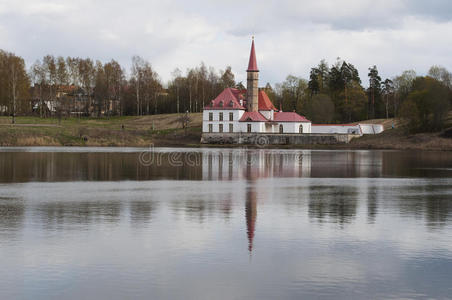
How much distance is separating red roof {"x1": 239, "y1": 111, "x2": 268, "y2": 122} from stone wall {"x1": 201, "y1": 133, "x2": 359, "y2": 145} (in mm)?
2534

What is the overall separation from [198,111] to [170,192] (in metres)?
99.7

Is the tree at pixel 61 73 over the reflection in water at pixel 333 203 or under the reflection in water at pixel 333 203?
over

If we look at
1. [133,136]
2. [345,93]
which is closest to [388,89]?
[345,93]

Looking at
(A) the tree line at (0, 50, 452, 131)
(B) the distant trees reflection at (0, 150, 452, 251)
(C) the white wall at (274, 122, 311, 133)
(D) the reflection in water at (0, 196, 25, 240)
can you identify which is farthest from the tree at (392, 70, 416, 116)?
(D) the reflection in water at (0, 196, 25, 240)

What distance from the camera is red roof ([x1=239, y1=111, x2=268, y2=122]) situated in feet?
324

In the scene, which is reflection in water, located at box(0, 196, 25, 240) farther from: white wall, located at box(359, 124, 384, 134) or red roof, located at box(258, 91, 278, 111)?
white wall, located at box(359, 124, 384, 134)

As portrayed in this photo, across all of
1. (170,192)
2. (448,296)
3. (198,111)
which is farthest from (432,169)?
(198,111)

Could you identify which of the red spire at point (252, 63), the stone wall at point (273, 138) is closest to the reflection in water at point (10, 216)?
the stone wall at point (273, 138)

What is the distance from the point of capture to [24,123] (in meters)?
89.3

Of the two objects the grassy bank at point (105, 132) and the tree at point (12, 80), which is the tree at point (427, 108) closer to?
the grassy bank at point (105, 132)

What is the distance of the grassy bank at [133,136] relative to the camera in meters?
79.9

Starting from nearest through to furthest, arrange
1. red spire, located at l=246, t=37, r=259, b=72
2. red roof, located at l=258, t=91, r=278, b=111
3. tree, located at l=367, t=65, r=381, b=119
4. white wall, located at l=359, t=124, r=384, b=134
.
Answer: red spire, located at l=246, t=37, r=259, b=72 < white wall, located at l=359, t=124, r=384, b=134 < red roof, located at l=258, t=91, r=278, b=111 < tree, located at l=367, t=65, r=381, b=119

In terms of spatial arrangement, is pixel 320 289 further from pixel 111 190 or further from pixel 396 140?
pixel 396 140

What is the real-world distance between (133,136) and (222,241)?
3021 inches
